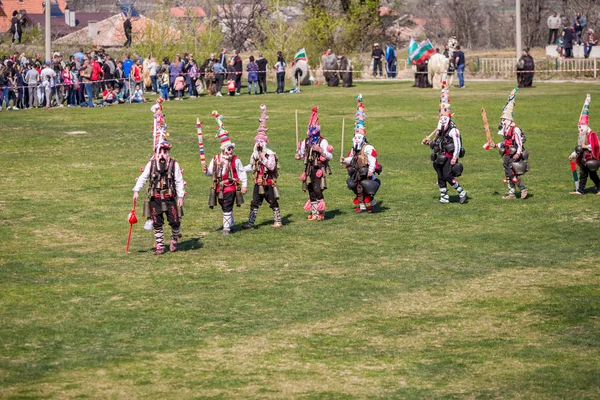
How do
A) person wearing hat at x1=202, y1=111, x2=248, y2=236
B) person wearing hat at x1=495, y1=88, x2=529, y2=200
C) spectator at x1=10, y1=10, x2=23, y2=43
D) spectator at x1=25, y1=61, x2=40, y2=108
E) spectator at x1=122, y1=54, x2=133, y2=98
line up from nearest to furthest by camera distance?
person wearing hat at x1=202, y1=111, x2=248, y2=236
person wearing hat at x1=495, y1=88, x2=529, y2=200
spectator at x1=25, y1=61, x2=40, y2=108
spectator at x1=122, y1=54, x2=133, y2=98
spectator at x1=10, y1=10, x2=23, y2=43

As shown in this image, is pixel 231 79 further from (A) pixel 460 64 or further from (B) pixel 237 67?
(A) pixel 460 64

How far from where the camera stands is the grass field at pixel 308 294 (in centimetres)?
1148

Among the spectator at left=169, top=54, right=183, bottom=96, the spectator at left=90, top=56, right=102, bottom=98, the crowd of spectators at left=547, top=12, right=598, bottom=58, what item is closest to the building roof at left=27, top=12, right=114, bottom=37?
the spectator at left=169, top=54, right=183, bottom=96

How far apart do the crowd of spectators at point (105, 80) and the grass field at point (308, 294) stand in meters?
14.9

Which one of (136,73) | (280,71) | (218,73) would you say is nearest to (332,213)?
(136,73)

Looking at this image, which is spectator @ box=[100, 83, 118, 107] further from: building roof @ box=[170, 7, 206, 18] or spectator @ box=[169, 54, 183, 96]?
building roof @ box=[170, 7, 206, 18]

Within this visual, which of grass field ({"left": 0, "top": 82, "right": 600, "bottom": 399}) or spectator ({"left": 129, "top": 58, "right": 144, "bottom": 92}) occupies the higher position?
spectator ({"left": 129, "top": 58, "right": 144, "bottom": 92})

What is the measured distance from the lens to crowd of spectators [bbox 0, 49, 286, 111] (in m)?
41.9

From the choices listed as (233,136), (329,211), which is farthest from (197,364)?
(233,136)

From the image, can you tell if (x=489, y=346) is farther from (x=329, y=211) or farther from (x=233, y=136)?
(x=233, y=136)

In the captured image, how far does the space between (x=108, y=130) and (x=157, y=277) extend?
814 inches

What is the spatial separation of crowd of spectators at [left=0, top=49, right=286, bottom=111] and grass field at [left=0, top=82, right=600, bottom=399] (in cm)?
1488

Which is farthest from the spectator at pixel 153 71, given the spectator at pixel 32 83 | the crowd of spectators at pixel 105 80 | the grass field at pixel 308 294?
the grass field at pixel 308 294

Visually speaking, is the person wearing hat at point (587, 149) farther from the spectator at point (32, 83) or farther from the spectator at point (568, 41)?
the spectator at point (568, 41)
